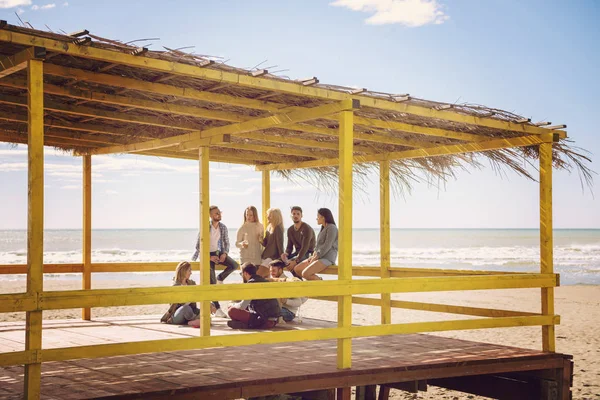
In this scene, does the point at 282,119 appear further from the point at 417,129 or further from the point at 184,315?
the point at 184,315

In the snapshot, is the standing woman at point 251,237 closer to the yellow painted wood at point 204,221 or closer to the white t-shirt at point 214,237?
the white t-shirt at point 214,237

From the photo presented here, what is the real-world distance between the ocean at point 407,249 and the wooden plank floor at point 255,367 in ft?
95.4

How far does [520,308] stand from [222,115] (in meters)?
19.7

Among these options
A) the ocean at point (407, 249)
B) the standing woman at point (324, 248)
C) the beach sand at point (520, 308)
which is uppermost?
the standing woman at point (324, 248)

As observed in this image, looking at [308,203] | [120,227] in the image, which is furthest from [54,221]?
[308,203]

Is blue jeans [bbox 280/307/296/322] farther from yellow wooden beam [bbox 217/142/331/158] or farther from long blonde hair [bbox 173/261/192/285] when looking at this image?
yellow wooden beam [bbox 217/142/331/158]

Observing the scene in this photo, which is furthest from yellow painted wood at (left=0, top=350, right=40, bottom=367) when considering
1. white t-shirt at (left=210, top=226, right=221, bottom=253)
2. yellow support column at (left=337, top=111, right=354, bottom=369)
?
white t-shirt at (left=210, top=226, right=221, bottom=253)

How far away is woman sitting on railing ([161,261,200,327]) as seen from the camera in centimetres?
1009

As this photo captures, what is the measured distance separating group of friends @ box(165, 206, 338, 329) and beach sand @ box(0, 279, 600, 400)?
3259 mm

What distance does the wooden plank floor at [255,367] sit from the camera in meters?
5.89

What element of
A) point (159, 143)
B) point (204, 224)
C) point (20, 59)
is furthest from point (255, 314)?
point (20, 59)

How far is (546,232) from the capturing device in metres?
8.30

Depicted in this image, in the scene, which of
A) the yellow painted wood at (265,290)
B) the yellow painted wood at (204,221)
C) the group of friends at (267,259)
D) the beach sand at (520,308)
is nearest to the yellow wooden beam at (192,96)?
the yellow painted wood at (204,221)

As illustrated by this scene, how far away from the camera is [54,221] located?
224 feet
